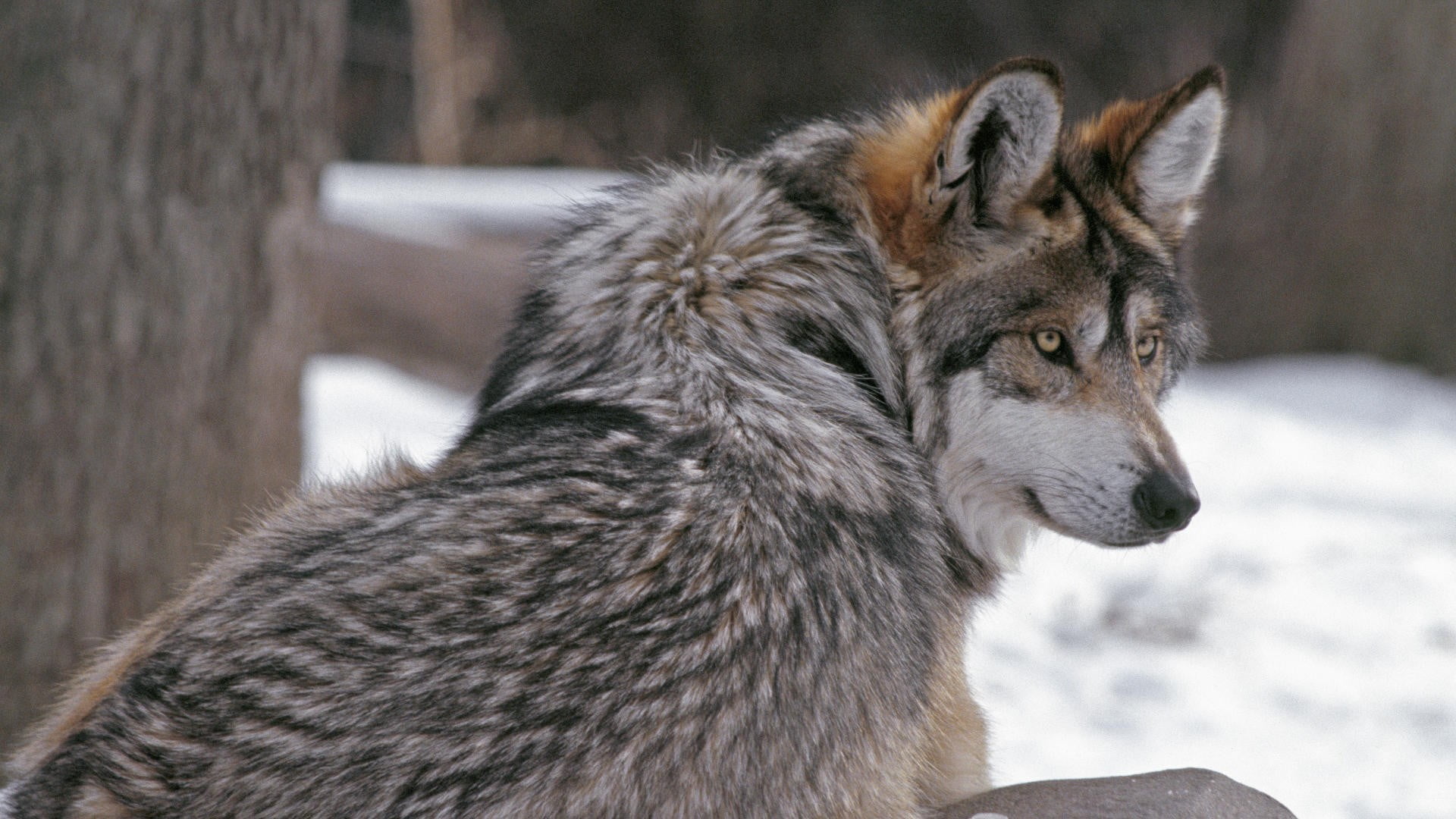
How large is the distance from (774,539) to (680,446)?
24cm

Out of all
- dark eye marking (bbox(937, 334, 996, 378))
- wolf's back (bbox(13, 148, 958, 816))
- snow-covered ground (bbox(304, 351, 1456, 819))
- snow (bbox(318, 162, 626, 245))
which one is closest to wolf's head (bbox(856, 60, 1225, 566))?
dark eye marking (bbox(937, 334, 996, 378))

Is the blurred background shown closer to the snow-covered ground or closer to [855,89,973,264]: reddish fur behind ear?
the snow-covered ground

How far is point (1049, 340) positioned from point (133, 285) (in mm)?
2873

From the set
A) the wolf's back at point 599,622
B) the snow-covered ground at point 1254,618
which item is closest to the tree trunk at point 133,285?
the snow-covered ground at point 1254,618

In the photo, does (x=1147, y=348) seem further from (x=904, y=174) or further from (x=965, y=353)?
(x=904, y=174)

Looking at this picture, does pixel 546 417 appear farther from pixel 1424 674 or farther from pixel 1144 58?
pixel 1144 58

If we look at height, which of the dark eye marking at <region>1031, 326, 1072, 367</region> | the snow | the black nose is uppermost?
the dark eye marking at <region>1031, 326, 1072, 367</region>

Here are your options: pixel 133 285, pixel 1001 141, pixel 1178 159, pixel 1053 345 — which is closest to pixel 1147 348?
pixel 1053 345

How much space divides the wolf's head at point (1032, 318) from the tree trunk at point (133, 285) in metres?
2.33

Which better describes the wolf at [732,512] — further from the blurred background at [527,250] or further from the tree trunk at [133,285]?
the tree trunk at [133,285]

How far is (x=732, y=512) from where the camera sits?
2.24 m

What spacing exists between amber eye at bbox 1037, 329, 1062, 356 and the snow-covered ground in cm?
71

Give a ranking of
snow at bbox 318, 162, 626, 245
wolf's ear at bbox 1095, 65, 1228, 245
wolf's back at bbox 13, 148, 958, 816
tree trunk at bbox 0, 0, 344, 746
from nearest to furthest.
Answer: wolf's back at bbox 13, 148, 958, 816
wolf's ear at bbox 1095, 65, 1228, 245
tree trunk at bbox 0, 0, 344, 746
snow at bbox 318, 162, 626, 245

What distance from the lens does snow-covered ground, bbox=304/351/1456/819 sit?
4.69 metres
